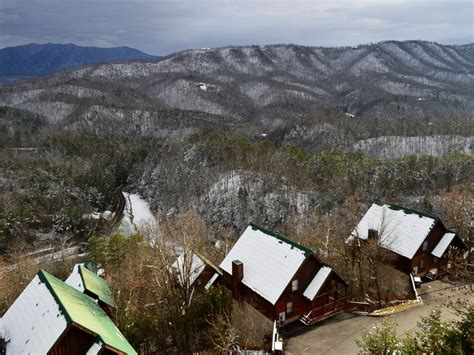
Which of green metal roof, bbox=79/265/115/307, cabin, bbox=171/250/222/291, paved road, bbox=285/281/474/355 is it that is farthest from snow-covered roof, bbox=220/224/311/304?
green metal roof, bbox=79/265/115/307

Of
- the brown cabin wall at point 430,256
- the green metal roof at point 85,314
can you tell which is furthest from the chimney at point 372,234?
the green metal roof at point 85,314

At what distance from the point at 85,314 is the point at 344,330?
15.6m

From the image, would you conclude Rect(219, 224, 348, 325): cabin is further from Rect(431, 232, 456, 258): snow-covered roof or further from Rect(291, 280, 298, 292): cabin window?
Rect(431, 232, 456, 258): snow-covered roof

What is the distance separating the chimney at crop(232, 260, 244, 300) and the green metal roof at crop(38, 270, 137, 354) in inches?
386

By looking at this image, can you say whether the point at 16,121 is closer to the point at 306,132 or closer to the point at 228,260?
the point at 306,132

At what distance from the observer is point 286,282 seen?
1014 inches

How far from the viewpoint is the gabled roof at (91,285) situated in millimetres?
23266

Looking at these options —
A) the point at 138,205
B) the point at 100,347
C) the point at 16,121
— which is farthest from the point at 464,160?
the point at 16,121

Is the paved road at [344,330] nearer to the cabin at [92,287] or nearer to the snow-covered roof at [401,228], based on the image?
the snow-covered roof at [401,228]

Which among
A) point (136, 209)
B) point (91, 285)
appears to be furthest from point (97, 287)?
point (136, 209)

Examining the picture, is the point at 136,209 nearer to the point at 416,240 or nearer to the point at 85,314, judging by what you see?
the point at 416,240

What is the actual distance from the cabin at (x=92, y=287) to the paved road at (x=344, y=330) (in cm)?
1109

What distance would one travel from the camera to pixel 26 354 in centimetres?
1680

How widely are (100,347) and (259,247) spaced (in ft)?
46.4
